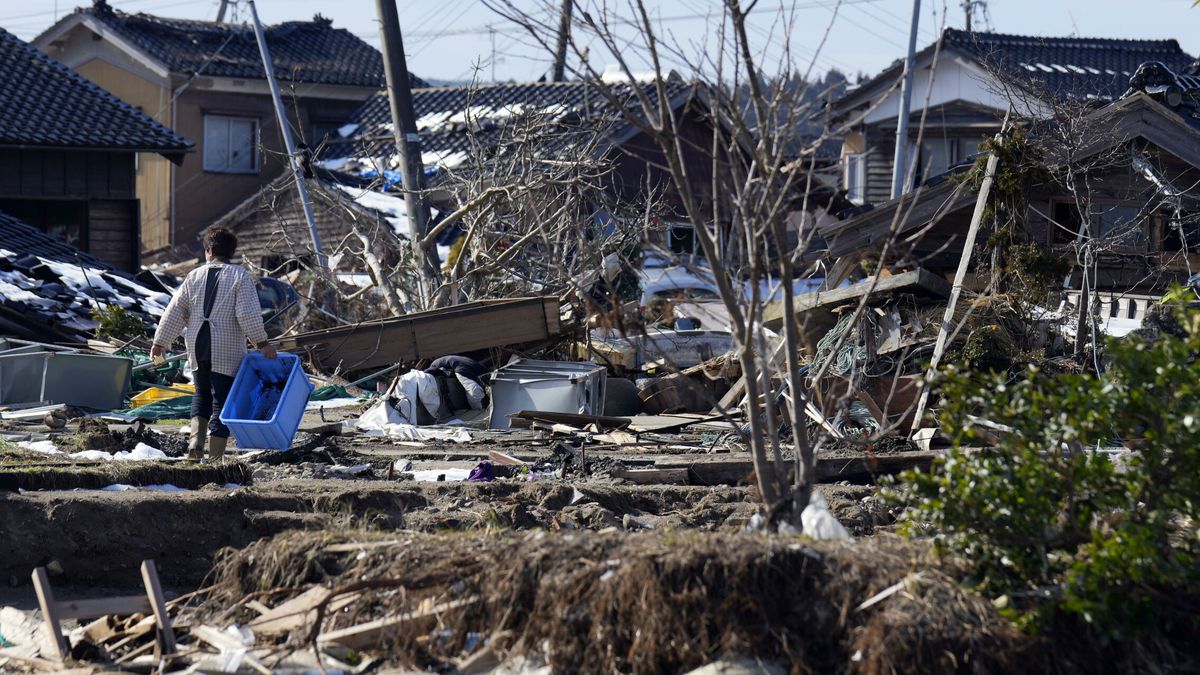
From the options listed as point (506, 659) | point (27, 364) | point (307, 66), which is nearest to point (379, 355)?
point (27, 364)

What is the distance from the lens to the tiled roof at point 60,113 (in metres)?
21.7

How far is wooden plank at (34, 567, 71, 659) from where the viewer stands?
498 centimetres

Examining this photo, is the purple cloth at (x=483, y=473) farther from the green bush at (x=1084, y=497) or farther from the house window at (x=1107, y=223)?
the house window at (x=1107, y=223)

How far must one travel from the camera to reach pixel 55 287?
16359 millimetres

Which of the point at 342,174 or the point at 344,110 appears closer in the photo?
the point at 342,174

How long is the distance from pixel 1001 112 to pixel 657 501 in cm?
1230

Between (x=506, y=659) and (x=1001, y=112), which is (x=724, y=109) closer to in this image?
(x=506, y=659)

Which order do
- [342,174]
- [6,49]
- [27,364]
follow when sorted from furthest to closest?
[342,174] < [6,49] < [27,364]

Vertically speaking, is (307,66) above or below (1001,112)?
above

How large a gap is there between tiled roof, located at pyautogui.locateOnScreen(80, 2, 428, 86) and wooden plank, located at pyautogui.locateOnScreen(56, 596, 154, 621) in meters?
27.6

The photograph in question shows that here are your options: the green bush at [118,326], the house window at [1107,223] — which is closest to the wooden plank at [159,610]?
the green bush at [118,326]

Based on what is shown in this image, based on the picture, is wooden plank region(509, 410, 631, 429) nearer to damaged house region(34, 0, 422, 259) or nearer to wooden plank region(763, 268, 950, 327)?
wooden plank region(763, 268, 950, 327)

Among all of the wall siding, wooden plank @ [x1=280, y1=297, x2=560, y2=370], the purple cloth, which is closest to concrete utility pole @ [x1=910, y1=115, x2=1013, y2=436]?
the purple cloth

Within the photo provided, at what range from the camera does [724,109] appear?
18.0ft
